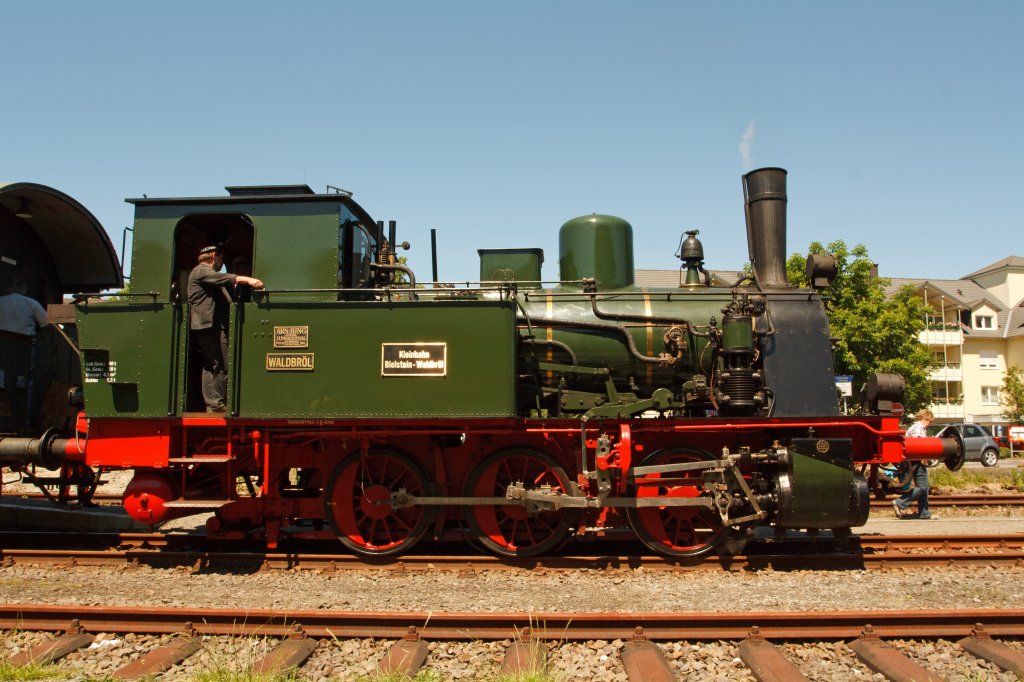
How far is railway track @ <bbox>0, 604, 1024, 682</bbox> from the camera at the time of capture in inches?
166

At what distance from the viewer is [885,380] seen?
22.9 ft

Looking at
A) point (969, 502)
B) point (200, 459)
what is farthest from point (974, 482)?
point (200, 459)

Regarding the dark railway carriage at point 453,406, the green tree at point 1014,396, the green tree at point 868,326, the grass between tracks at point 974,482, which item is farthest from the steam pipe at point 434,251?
the green tree at point 1014,396

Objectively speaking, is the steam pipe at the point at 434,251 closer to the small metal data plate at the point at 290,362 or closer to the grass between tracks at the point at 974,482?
the small metal data plate at the point at 290,362

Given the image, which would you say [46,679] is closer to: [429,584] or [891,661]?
[429,584]

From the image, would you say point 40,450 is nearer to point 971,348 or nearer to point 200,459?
point 200,459

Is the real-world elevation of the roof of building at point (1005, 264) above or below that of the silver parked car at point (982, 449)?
above

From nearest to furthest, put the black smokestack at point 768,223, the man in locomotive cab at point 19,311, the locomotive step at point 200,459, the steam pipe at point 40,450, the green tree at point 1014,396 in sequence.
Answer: the locomotive step at point 200,459
the steam pipe at point 40,450
the black smokestack at point 768,223
the man in locomotive cab at point 19,311
the green tree at point 1014,396

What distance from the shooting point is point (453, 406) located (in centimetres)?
642

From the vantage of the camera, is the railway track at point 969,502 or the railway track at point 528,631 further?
the railway track at point 969,502

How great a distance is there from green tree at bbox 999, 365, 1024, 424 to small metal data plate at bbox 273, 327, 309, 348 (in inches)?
1653

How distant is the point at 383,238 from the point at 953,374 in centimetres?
4463

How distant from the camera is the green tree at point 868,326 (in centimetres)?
2486

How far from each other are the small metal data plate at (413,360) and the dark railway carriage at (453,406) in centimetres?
2
